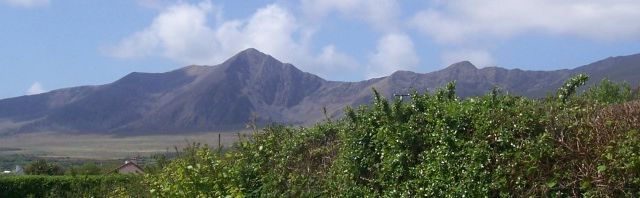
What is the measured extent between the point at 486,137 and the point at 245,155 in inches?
167

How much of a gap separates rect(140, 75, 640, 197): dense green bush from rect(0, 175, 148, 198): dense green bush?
357cm

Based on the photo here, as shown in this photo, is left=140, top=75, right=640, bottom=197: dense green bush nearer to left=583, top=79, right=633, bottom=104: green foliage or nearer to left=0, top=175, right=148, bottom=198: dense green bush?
left=583, top=79, right=633, bottom=104: green foliage

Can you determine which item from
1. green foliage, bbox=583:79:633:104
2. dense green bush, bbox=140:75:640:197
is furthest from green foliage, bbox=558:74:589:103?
green foliage, bbox=583:79:633:104

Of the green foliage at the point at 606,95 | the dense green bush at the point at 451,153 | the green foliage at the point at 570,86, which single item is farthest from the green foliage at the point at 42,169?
the green foliage at the point at 570,86

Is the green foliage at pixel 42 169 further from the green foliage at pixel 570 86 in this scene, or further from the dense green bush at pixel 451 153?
the green foliage at pixel 570 86

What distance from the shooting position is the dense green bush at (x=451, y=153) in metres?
7.02

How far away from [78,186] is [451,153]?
11.0 meters

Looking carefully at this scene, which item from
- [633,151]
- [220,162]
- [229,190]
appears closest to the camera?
[633,151]

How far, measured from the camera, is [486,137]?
24.9 feet

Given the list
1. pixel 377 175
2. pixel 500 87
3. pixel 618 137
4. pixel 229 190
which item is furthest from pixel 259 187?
pixel 618 137

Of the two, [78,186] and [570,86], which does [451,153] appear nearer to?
[570,86]

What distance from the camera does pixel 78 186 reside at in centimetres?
1728

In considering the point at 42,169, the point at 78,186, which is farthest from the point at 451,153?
the point at 42,169

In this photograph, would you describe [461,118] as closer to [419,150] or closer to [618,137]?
[419,150]
